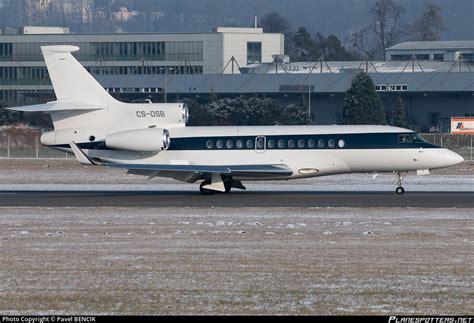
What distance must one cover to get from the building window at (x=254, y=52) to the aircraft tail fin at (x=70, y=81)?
67221mm

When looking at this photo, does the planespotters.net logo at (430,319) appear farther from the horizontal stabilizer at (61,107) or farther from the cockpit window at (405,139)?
the horizontal stabilizer at (61,107)

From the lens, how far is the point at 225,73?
316 ft

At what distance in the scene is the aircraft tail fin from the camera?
3588 cm

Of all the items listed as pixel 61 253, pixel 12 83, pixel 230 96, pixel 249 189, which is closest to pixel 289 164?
pixel 249 189

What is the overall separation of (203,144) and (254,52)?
69894mm

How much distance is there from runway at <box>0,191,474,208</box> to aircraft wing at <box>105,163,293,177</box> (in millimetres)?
767

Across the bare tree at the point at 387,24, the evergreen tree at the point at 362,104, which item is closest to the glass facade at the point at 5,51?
the evergreen tree at the point at 362,104

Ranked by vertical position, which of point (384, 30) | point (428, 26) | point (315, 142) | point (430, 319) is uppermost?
point (428, 26)

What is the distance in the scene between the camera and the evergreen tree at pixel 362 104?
77500 mm

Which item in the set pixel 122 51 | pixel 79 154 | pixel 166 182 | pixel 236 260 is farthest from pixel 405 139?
pixel 122 51

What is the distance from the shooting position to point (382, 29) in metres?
185

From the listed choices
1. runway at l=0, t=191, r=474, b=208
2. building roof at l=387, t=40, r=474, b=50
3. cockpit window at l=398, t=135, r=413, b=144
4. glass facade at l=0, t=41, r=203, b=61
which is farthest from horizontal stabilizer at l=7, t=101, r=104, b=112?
building roof at l=387, t=40, r=474, b=50

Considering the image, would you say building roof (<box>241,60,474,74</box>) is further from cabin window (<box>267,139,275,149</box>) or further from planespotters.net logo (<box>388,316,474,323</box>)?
planespotters.net logo (<box>388,316,474,323</box>)

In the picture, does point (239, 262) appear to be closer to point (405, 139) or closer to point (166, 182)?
point (405, 139)
